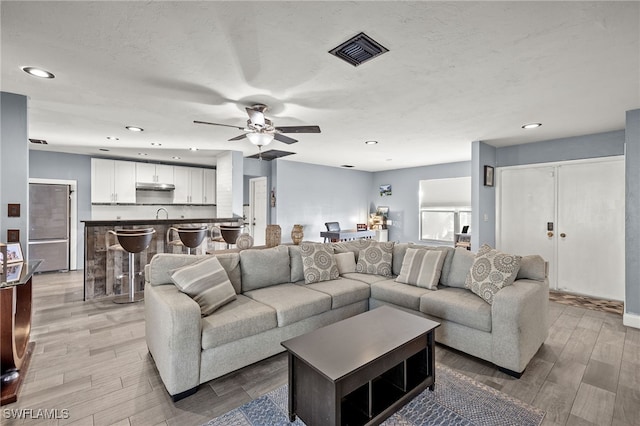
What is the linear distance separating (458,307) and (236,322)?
A: 1.86 metres

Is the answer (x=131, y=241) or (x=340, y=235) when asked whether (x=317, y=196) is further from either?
(x=131, y=241)

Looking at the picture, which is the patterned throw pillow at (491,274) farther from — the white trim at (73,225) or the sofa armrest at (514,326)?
the white trim at (73,225)

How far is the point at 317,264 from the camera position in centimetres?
332

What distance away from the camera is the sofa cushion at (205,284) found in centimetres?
232

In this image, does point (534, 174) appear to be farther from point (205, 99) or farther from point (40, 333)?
point (40, 333)

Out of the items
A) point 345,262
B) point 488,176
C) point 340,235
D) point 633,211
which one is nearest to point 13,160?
point 345,262

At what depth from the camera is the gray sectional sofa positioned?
6.61 feet

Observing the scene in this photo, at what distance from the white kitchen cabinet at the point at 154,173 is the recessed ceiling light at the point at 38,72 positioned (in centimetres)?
434

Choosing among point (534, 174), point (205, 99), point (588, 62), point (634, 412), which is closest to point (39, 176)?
point (205, 99)

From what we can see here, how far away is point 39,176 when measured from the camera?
561 cm

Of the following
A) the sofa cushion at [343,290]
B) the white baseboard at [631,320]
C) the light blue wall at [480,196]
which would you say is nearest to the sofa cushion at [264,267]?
the sofa cushion at [343,290]

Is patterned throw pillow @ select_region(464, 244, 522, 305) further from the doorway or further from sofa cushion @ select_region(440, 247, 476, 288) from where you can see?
the doorway

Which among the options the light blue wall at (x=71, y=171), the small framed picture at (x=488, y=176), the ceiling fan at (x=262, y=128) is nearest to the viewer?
the ceiling fan at (x=262, y=128)
